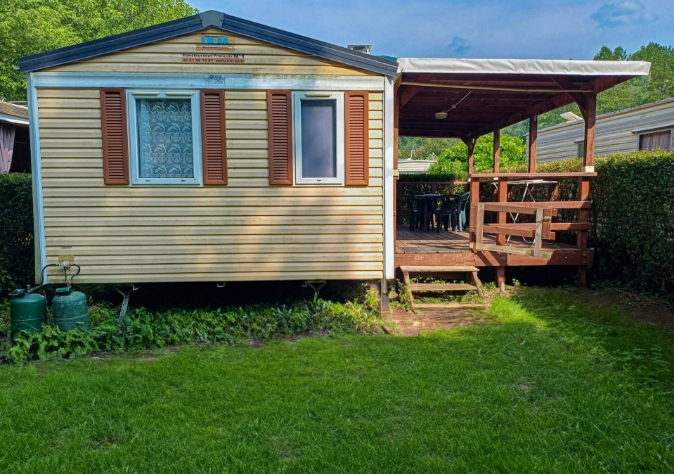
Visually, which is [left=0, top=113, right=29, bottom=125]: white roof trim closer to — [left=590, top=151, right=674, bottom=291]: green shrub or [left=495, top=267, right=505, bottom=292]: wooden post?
[left=495, top=267, right=505, bottom=292]: wooden post

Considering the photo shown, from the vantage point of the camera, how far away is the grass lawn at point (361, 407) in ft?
9.20

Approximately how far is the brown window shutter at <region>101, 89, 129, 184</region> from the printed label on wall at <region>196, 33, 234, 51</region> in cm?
100

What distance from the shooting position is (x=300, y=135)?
5.65 meters

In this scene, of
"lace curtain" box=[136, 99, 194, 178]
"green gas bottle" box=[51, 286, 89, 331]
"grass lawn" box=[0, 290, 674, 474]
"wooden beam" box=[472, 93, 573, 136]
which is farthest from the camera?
"wooden beam" box=[472, 93, 573, 136]

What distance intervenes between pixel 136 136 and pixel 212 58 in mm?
1200

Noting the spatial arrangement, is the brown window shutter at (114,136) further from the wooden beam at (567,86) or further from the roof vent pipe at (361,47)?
the wooden beam at (567,86)

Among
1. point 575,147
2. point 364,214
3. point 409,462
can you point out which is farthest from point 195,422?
point 575,147

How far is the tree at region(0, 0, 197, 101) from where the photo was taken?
18375mm

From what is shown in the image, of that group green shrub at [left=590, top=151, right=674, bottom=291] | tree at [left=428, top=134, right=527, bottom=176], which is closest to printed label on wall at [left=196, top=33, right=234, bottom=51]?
green shrub at [left=590, top=151, right=674, bottom=291]

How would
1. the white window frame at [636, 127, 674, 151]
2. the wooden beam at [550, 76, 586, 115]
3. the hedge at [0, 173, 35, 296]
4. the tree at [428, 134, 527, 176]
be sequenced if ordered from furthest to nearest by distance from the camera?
1. the tree at [428, 134, 527, 176]
2. the white window frame at [636, 127, 674, 151]
3. the wooden beam at [550, 76, 586, 115]
4. the hedge at [0, 173, 35, 296]

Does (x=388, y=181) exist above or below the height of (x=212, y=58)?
below

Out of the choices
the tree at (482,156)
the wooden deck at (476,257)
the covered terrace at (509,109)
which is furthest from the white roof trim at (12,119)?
the tree at (482,156)

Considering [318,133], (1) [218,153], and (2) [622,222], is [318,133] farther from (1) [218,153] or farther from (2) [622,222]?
(2) [622,222]

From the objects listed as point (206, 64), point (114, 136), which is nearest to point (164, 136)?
point (114, 136)
